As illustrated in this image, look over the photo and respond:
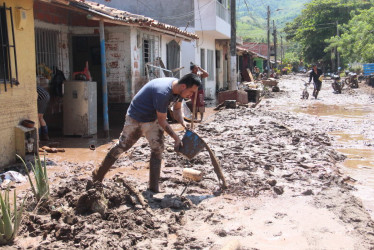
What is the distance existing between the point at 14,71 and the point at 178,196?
11.9 feet

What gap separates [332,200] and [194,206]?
166 cm

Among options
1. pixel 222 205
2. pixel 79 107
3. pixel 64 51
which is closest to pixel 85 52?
pixel 64 51

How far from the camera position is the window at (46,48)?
931cm

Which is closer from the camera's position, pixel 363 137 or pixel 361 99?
pixel 363 137

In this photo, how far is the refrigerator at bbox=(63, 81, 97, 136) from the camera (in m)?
9.23

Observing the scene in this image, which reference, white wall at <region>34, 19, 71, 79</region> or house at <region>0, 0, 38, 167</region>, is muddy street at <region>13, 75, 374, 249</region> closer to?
house at <region>0, 0, 38, 167</region>

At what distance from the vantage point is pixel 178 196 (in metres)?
4.92

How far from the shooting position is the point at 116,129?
10.7 metres

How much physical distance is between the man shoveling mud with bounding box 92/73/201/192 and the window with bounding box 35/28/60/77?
5114 millimetres

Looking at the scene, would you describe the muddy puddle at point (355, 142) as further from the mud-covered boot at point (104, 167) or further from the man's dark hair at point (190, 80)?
the mud-covered boot at point (104, 167)

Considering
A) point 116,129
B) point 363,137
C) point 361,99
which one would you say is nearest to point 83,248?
point 116,129

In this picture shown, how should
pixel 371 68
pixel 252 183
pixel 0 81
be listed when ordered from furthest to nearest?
pixel 371 68 < pixel 0 81 < pixel 252 183

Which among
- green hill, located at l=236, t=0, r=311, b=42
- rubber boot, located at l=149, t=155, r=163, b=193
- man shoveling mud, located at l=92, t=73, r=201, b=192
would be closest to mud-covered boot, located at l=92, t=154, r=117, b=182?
man shoveling mud, located at l=92, t=73, r=201, b=192

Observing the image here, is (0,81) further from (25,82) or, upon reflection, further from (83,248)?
(83,248)
